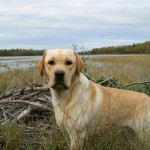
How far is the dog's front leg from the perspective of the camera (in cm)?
628

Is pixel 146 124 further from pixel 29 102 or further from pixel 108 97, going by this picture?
pixel 29 102

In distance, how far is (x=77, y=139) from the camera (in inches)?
250

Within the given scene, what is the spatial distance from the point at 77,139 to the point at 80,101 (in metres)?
0.57

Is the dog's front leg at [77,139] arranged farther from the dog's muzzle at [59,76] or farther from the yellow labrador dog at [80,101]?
the dog's muzzle at [59,76]

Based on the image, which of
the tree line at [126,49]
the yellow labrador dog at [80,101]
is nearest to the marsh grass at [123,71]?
the yellow labrador dog at [80,101]

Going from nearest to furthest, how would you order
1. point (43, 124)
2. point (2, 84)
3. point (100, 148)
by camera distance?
point (100, 148)
point (43, 124)
point (2, 84)

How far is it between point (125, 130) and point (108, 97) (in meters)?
0.54

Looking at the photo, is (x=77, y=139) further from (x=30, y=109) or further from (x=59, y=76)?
(x=30, y=109)

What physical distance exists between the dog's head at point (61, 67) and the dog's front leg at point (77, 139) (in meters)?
0.65

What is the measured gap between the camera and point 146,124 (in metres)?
6.93

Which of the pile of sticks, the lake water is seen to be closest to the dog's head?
the pile of sticks

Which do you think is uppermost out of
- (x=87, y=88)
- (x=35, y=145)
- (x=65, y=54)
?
(x=65, y=54)

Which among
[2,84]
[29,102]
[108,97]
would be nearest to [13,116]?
[29,102]

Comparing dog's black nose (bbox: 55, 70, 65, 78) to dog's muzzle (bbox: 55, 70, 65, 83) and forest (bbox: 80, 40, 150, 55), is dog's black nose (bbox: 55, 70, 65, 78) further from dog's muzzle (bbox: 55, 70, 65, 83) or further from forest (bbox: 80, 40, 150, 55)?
forest (bbox: 80, 40, 150, 55)
